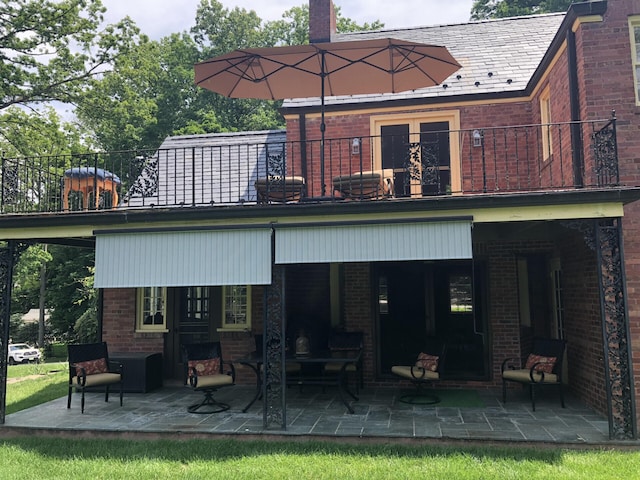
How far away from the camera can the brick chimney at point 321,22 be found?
10.8 m

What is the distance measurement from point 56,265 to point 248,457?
25.1m

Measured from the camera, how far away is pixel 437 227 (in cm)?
593

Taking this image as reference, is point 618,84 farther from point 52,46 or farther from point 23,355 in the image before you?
point 23,355

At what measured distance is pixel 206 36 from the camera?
3120cm

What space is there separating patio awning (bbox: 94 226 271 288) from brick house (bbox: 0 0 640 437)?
0.07ft

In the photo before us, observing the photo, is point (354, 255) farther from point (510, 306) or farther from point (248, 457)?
point (510, 306)

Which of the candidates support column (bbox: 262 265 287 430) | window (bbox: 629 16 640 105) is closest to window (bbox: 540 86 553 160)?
window (bbox: 629 16 640 105)

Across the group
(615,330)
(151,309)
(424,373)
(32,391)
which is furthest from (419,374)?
(32,391)

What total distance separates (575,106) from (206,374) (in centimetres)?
Result: 679

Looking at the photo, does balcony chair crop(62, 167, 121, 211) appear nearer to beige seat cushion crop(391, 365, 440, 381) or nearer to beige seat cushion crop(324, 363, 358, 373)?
beige seat cushion crop(324, 363, 358, 373)

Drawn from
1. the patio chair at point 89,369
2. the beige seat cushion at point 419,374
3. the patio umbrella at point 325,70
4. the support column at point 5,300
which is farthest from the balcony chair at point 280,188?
the support column at point 5,300

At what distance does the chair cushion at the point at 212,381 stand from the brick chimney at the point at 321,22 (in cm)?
782

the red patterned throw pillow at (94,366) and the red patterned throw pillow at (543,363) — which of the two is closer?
the red patterned throw pillow at (543,363)

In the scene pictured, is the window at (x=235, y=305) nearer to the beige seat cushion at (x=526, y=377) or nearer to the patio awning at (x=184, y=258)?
the patio awning at (x=184, y=258)
